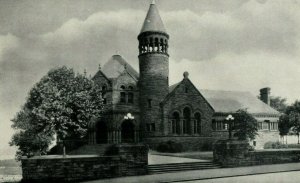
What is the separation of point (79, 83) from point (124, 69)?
610cm

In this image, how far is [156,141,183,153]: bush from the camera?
35.9 m

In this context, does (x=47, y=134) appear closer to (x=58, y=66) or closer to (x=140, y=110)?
(x=58, y=66)

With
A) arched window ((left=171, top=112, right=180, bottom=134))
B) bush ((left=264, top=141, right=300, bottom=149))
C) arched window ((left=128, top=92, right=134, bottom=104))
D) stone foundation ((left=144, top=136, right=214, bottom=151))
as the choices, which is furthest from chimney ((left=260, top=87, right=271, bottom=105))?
arched window ((left=128, top=92, right=134, bottom=104))

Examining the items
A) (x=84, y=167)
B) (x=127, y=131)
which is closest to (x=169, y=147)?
(x=127, y=131)

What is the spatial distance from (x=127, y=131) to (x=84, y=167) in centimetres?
2212

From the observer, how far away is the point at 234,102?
4934 cm

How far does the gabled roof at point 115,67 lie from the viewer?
132 feet

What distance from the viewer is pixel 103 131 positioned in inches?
1542

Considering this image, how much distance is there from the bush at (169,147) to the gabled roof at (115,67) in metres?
9.32

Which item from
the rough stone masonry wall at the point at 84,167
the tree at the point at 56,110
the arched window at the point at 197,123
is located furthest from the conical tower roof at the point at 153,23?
the rough stone masonry wall at the point at 84,167

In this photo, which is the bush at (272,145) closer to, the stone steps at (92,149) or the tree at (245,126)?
the tree at (245,126)

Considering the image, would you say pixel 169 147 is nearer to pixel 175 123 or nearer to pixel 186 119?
pixel 175 123

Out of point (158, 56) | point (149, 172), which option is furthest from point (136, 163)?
point (158, 56)

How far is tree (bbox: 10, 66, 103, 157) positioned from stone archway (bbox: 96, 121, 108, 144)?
5.84ft
